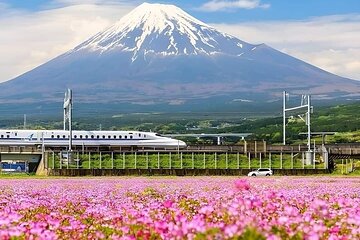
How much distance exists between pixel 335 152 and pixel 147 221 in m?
60.9

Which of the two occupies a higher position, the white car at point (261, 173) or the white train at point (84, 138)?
the white train at point (84, 138)

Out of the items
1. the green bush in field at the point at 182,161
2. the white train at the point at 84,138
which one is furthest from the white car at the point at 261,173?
the white train at the point at 84,138

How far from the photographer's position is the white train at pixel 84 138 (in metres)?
101

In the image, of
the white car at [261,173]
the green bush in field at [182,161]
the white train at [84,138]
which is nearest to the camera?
the white car at [261,173]

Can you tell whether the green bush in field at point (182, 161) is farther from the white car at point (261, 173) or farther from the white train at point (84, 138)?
the white train at point (84, 138)

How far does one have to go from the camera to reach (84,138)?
350 feet

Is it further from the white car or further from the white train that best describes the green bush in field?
the white train

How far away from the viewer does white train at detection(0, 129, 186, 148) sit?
100938 millimetres

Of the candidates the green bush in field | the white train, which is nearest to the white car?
the green bush in field

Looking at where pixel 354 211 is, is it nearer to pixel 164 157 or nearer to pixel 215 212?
pixel 215 212

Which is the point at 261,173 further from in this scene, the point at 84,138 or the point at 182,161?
the point at 84,138

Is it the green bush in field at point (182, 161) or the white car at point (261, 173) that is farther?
the green bush in field at point (182, 161)

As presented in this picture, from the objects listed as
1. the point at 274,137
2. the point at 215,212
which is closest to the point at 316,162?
the point at 215,212

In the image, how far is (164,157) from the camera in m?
63.2
